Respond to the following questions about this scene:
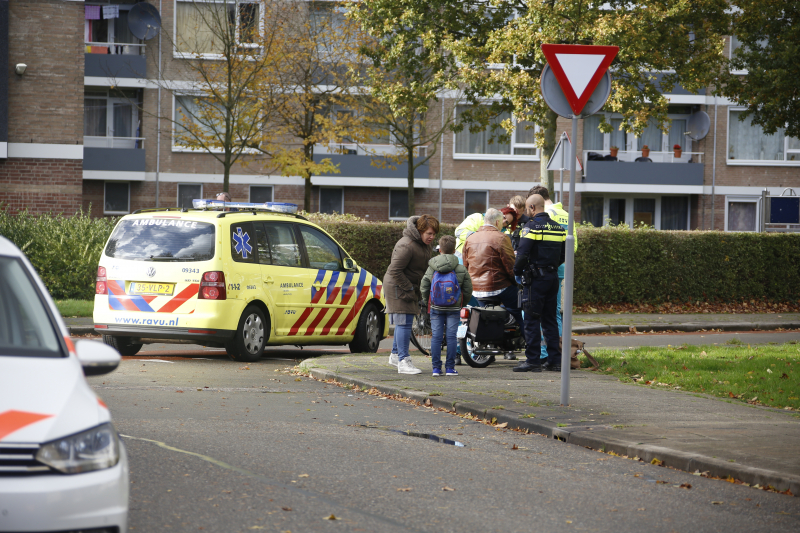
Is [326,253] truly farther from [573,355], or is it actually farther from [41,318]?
[41,318]

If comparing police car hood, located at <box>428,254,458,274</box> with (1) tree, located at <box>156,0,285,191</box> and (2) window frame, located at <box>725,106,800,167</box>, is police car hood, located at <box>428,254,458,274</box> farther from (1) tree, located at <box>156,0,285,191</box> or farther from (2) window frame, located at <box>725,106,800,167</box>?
(2) window frame, located at <box>725,106,800,167</box>

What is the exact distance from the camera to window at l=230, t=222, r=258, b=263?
40.2 feet

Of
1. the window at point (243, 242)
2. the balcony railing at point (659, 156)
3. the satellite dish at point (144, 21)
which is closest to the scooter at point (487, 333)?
the window at point (243, 242)

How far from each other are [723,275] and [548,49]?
16.7 meters

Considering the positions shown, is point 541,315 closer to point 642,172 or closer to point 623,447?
point 623,447

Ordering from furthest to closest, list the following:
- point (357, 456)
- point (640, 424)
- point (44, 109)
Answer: point (44, 109), point (640, 424), point (357, 456)

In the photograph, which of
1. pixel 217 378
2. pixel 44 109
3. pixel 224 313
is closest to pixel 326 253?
pixel 224 313

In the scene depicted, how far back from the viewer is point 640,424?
7.93 m

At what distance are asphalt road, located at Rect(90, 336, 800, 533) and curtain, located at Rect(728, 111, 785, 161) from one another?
35512 millimetres

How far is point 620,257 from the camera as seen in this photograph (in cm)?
2236

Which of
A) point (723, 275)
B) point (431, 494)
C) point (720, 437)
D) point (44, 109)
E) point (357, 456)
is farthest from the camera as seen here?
Answer: point (44, 109)

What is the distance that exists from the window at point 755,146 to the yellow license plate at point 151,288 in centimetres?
3349

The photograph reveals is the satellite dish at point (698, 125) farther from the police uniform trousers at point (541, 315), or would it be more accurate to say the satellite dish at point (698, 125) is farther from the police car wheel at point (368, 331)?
the police uniform trousers at point (541, 315)

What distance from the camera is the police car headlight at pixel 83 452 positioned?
3.64m
